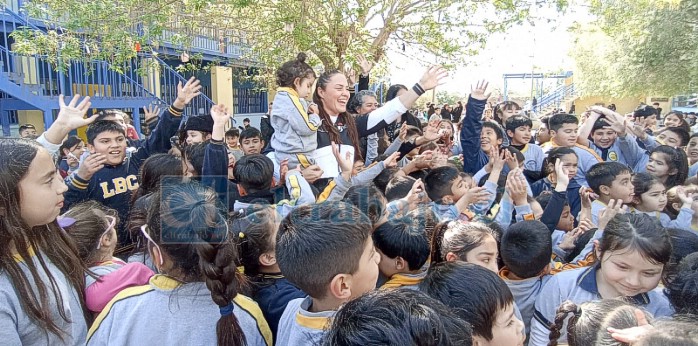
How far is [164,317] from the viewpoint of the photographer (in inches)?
57.7

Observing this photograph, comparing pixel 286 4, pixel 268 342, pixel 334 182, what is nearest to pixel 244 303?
pixel 268 342

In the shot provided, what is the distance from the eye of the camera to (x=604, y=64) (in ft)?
58.5

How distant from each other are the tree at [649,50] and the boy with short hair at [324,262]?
21.9 feet

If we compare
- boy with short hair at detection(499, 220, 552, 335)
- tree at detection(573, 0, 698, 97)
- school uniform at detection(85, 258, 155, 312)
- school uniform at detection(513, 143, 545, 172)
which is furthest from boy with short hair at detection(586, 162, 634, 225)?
tree at detection(573, 0, 698, 97)

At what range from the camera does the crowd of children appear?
1445 millimetres

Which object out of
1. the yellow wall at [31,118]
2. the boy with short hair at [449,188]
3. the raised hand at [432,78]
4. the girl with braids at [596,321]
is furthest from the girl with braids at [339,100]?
the yellow wall at [31,118]

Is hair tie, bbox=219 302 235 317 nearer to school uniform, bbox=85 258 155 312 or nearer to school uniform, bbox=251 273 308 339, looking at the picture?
school uniform, bbox=251 273 308 339

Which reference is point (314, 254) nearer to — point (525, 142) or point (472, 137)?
point (472, 137)

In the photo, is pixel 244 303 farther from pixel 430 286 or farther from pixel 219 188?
pixel 219 188

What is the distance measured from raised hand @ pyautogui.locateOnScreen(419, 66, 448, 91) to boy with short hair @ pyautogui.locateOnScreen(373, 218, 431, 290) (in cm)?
146

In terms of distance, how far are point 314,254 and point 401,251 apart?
2.11 ft

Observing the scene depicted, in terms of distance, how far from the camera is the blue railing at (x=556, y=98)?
2770 cm

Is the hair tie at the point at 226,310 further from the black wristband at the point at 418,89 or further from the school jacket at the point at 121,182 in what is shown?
the black wristband at the point at 418,89

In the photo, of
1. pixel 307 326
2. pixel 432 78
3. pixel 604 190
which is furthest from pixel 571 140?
pixel 307 326
